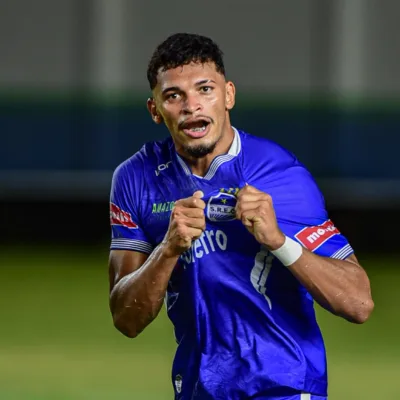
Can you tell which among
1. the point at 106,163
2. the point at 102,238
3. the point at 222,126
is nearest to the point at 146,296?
the point at 222,126

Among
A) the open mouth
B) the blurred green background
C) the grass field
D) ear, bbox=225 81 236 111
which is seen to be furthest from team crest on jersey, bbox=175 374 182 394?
the blurred green background

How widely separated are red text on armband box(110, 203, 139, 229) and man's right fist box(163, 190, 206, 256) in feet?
1.26

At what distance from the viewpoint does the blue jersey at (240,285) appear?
12.7 ft

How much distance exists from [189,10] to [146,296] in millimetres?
11646

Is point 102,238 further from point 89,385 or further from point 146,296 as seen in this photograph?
point 146,296

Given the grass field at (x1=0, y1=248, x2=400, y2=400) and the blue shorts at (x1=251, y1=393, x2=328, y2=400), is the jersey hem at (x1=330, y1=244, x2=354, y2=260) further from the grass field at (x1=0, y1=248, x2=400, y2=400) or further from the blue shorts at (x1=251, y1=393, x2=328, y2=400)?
the grass field at (x1=0, y1=248, x2=400, y2=400)

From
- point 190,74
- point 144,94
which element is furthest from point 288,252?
point 144,94

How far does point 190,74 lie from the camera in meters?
4.00

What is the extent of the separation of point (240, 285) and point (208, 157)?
44 cm

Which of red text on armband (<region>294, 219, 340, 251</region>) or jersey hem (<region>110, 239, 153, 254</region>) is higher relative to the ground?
red text on armband (<region>294, 219, 340, 251</region>)

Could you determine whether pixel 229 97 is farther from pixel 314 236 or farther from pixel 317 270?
pixel 317 270

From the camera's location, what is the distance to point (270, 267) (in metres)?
3.95

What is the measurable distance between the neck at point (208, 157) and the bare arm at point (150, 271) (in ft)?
0.96

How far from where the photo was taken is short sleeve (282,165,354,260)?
13.0 ft
